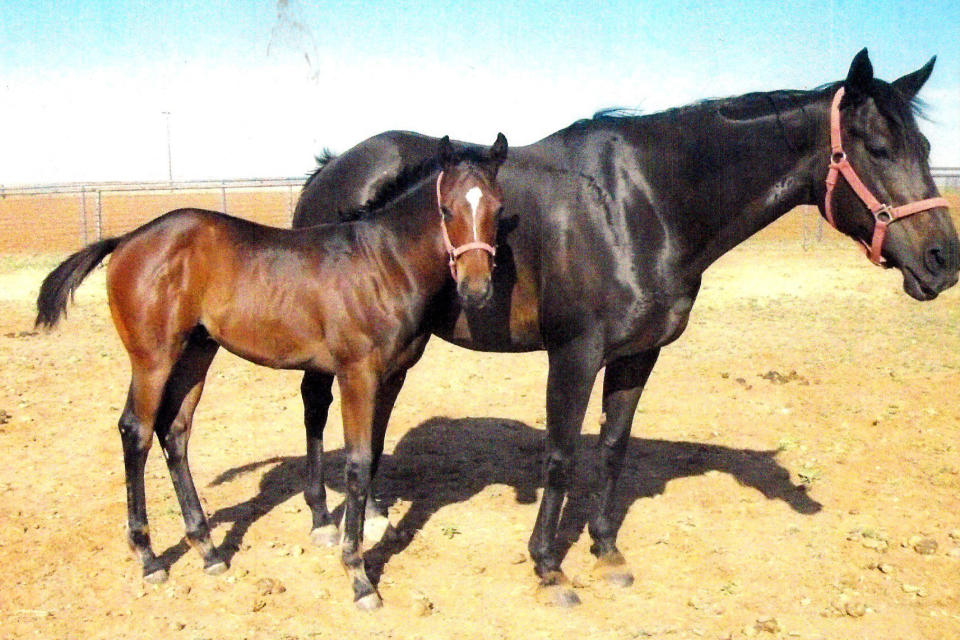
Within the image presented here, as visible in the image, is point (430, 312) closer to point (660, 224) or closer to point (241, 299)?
point (241, 299)

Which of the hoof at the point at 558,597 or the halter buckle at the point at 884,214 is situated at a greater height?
→ the halter buckle at the point at 884,214

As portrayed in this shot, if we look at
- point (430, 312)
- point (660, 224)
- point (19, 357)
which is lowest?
point (19, 357)

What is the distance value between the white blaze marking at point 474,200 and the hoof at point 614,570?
1891 millimetres

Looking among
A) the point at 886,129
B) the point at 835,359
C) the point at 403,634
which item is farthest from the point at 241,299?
the point at 835,359

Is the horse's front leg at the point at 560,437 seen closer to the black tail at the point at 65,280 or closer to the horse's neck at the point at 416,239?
the horse's neck at the point at 416,239

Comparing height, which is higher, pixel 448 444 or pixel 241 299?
pixel 241 299

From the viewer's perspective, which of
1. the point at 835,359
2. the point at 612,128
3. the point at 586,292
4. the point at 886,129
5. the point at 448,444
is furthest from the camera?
the point at 835,359

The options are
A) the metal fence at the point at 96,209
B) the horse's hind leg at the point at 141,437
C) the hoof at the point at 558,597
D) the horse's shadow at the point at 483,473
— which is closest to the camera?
the hoof at the point at 558,597

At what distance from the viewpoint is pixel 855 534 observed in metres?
4.57

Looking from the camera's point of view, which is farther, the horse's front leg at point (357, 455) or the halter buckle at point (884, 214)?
the horse's front leg at point (357, 455)

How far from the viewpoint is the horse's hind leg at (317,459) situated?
4672mm

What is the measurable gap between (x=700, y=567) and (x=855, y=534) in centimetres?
99

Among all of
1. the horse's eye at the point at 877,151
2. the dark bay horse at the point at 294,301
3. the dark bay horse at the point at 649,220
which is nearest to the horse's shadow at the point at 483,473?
the dark bay horse at the point at 294,301

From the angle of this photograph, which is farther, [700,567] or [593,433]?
[593,433]
